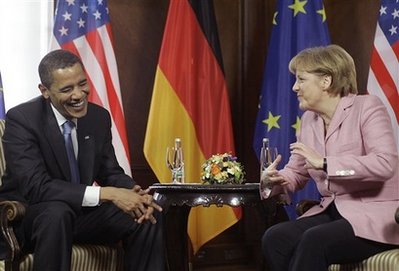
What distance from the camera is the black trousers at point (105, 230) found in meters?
2.67

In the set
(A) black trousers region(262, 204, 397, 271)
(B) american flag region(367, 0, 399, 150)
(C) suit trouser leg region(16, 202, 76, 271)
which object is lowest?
(A) black trousers region(262, 204, 397, 271)

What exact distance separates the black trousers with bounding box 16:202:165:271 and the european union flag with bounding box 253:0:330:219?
61.2 inches

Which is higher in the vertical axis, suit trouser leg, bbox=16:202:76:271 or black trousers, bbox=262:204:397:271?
suit trouser leg, bbox=16:202:76:271

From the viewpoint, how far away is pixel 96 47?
4051 millimetres

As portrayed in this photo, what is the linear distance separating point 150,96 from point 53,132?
67.4 inches

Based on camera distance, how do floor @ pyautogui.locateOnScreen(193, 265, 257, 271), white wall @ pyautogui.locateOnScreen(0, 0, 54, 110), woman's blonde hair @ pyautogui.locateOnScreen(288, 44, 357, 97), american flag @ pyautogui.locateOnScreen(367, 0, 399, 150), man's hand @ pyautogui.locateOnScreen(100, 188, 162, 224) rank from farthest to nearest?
floor @ pyautogui.locateOnScreen(193, 265, 257, 271), white wall @ pyautogui.locateOnScreen(0, 0, 54, 110), american flag @ pyautogui.locateOnScreen(367, 0, 399, 150), woman's blonde hair @ pyautogui.locateOnScreen(288, 44, 357, 97), man's hand @ pyautogui.locateOnScreen(100, 188, 162, 224)

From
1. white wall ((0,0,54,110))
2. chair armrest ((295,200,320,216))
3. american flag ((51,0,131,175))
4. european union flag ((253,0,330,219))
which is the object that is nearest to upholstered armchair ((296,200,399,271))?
chair armrest ((295,200,320,216))

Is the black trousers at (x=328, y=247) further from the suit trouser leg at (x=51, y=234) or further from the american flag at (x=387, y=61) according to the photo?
the american flag at (x=387, y=61)

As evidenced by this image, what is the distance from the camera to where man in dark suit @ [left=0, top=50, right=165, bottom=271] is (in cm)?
275

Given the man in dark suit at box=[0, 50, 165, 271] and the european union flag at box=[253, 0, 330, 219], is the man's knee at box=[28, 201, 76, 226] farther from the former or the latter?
the european union flag at box=[253, 0, 330, 219]

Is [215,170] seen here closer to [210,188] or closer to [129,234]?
[210,188]

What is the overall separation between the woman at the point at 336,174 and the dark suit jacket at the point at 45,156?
79cm

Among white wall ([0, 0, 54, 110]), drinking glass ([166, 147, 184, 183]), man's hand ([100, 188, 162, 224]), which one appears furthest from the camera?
white wall ([0, 0, 54, 110])

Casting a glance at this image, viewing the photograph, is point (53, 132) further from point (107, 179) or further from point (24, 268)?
point (24, 268)
